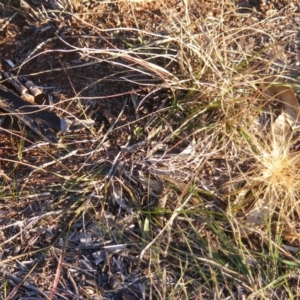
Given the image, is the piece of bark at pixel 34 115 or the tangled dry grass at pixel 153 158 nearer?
the tangled dry grass at pixel 153 158

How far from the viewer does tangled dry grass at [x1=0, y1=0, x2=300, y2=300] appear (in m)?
2.10

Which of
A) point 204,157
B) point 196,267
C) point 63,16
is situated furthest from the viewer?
point 63,16

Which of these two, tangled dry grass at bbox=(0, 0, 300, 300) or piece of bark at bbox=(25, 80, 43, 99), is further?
piece of bark at bbox=(25, 80, 43, 99)

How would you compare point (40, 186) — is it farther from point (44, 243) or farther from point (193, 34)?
point (193, 34)

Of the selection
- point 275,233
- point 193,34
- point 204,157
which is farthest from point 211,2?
point 275,233

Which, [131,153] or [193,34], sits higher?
[193,34]

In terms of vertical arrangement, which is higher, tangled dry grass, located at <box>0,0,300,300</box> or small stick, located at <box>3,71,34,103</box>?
small stick, located at <box>3,71,34,103</box>

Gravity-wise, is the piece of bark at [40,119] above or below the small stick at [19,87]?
below

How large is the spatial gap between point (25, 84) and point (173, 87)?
0.55m

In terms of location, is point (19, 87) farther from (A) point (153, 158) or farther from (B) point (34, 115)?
(A) point (153, 158)

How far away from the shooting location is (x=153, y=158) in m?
2.23

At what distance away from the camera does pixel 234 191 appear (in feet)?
7.13

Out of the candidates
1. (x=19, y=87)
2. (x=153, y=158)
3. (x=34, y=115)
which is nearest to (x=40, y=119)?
(x=34, y=115)

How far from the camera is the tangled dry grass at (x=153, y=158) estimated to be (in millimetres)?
2102
